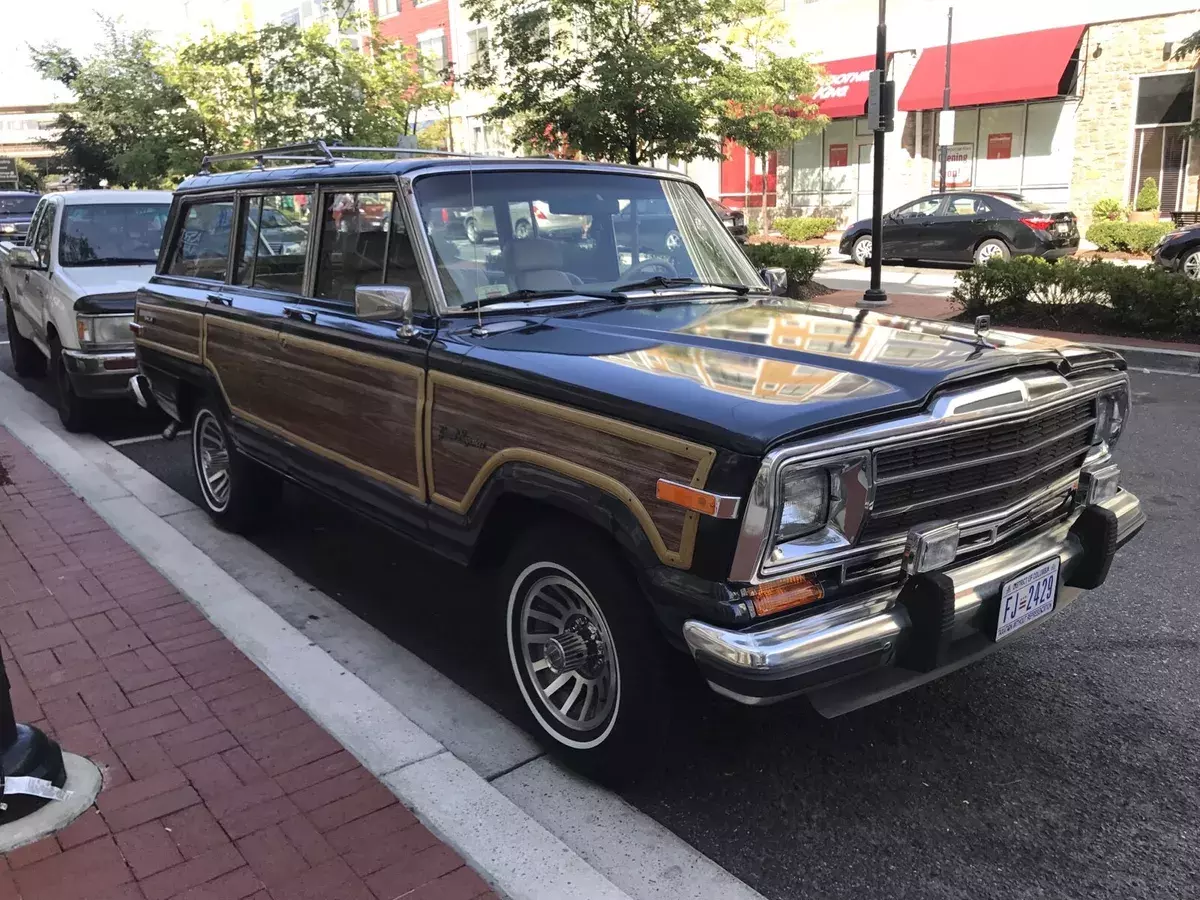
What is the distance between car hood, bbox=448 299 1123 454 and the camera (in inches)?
108

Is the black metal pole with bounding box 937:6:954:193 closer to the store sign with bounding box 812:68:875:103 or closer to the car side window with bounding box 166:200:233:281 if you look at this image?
the store sign with bounding box 812:68:875:103

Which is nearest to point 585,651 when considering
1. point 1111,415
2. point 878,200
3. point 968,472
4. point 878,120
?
point 968,472

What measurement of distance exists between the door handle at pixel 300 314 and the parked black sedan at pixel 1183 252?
14.5 metres

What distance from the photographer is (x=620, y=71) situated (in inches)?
545

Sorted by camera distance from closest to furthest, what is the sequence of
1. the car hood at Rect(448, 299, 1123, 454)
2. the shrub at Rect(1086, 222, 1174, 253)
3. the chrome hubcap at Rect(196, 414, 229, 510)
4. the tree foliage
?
the car hood at Rect(448, 299, 1123, 454)
the chrome hubcap at Rect(196, 414, 229, 510)
the tree foliage
the shrub at Rect(1086, 222, 1174, 253)

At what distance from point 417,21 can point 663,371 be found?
146ft

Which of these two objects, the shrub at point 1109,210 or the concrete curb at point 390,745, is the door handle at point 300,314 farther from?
→ the shrub at point 1109,210

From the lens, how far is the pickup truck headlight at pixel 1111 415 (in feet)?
12.3

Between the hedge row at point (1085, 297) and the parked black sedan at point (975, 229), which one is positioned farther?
the parked black sedan at point (975, 229)

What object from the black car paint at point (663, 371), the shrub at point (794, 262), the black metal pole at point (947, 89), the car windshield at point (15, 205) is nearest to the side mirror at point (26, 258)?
the black car paint at point (663, 371)

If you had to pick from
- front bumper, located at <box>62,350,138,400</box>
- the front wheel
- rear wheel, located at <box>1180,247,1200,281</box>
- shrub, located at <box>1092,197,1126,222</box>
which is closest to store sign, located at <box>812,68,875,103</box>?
shrub, located at <box>1092,197,1126,222</box>

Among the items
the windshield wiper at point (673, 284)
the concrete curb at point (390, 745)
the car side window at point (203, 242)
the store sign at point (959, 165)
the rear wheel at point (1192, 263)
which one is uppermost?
the store sign at point (959, 165)

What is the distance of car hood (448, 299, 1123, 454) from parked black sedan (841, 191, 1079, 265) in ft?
51.1

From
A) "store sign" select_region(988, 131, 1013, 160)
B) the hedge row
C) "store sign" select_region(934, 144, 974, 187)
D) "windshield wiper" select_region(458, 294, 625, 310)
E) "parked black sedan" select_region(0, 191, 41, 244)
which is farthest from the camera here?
"store sign" select_region(934, 144, 974, 187)
